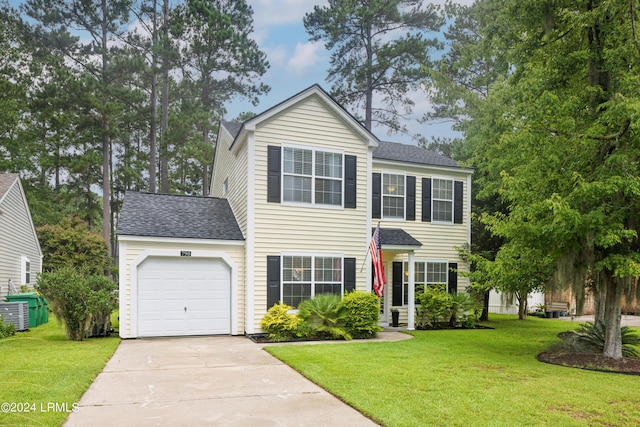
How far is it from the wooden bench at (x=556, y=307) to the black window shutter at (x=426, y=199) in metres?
8.02

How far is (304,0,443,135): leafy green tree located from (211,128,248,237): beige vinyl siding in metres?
13.8

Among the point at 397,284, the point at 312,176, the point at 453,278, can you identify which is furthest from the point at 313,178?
the point at 453,278

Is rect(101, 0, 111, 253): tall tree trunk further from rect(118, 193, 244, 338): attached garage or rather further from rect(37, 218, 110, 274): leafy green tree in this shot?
rect(118, 193, 244, 338): attached garage

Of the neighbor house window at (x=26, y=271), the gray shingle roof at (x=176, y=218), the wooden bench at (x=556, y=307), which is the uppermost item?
the gray shingle roof at (x=176, y=218)

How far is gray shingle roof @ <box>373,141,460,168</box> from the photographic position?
15.4 meters

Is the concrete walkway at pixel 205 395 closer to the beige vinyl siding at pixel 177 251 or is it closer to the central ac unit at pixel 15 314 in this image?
the beige vinyl siding at pixel 177 251

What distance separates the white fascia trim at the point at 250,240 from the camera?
12.1 meters

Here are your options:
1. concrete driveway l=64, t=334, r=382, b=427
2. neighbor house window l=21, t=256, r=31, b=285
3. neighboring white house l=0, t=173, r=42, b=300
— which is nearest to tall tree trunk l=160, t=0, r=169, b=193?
neighboring white house l=0, t=173, r=42, b=300

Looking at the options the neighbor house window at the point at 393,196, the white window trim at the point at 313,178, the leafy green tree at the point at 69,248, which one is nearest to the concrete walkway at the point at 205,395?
the white window trim at the point at 313,178

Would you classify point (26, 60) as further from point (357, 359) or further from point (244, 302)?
point (357, 359)

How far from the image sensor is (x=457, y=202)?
53.0 feet

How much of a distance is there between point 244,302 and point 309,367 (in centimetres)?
494

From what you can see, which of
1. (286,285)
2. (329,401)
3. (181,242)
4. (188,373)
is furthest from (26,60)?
(329,401)

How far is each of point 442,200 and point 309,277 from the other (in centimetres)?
605
